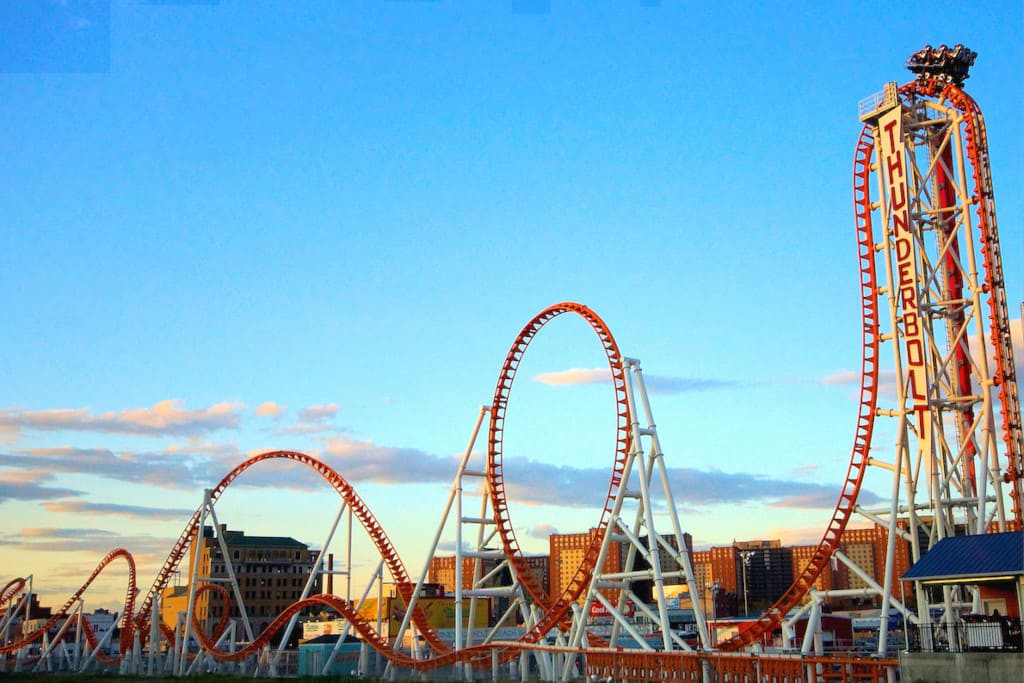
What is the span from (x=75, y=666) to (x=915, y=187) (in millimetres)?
53238

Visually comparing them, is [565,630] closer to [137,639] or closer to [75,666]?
[137,639]

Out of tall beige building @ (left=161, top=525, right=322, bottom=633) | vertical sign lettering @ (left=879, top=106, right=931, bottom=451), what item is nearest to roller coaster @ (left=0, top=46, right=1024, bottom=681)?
vertical sign lettering @ (left=879, top=106, right=931, bottom=451)

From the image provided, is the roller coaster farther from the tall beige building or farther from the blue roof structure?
the tall beige building

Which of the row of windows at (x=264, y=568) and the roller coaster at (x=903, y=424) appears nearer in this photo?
the roller coaster at (x=903, y=424)

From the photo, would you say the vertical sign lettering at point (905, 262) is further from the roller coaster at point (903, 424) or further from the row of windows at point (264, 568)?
the row of windows at point (264, 568)

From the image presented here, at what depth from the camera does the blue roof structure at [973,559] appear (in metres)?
21.6

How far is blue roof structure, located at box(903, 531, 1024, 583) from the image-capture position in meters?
21.6

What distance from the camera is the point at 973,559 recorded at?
73.8 feet

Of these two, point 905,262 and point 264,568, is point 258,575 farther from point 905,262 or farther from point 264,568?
point 905,262

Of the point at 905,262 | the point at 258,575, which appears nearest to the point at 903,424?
the point at 905,262

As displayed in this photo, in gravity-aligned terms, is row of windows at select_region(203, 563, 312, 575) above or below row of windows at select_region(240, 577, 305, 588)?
above

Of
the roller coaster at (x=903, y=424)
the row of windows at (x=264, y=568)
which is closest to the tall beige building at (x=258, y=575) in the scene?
the row of windows at (x=264, y=568)

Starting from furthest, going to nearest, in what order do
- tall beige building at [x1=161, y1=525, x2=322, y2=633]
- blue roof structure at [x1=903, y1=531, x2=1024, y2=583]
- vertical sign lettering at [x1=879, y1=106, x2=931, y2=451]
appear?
tall beige building at [x1=161, y1=525, x2=322, y2=633] → vertical sign lettering at [x1=879, y1=106, x2=931, y2=451] → blue roof structure at [x1=903, y1=531, x2=1024, y2=583]

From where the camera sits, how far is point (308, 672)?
1804 inches
